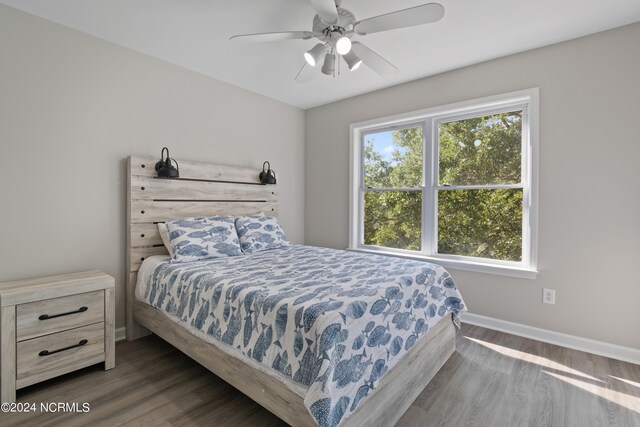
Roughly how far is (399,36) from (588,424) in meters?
2.82

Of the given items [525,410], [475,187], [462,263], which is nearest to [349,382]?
[525,410]

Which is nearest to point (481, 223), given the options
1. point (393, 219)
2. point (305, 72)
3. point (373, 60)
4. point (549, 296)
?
point (549, 296)

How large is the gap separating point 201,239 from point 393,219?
2.21m

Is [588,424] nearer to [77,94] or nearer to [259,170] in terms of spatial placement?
[259,170]

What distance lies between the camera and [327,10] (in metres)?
1.70

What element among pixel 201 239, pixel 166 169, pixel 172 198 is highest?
pixel 166 169

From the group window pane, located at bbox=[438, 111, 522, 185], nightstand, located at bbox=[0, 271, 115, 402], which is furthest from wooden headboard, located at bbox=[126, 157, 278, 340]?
window pane, located at bbox=[438, 111, 522, 185]

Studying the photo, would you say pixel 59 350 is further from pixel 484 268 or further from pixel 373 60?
pixel 484 268

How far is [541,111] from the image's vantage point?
105 inches

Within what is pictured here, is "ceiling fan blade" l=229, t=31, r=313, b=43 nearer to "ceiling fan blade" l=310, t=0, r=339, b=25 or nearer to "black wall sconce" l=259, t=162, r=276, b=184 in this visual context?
"ceiling fan blade" l=310, t=0, r=339, b=25

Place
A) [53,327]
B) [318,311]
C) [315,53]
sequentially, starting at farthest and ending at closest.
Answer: [315,53] < [53,327] < [318,311]

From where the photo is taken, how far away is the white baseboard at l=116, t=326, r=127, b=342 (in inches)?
104

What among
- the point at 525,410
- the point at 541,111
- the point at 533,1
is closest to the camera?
the point at 525,410

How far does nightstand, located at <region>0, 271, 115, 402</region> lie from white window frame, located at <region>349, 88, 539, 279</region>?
269 cm
